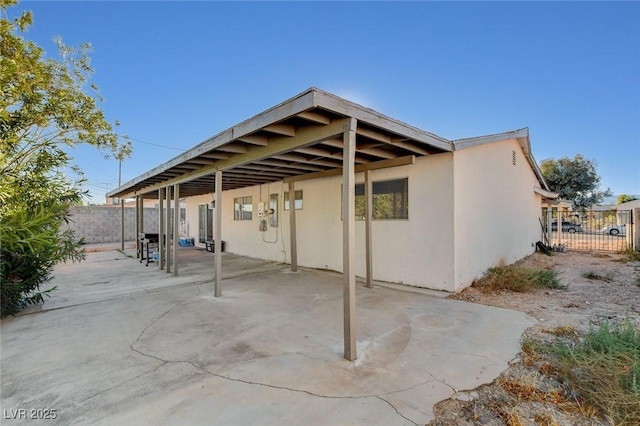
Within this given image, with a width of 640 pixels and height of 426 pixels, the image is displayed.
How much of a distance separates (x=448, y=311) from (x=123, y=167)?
3148cm

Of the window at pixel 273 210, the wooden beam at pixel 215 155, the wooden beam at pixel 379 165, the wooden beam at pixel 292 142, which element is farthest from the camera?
the window at pixel 273 210

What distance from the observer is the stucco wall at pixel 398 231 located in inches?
206

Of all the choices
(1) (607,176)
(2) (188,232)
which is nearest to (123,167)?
(2) (188,232)

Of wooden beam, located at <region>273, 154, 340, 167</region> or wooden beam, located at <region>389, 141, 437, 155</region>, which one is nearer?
wooden beam, located at <region>389, 141, 437, 155</region>

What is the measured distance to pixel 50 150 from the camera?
17.5 ft

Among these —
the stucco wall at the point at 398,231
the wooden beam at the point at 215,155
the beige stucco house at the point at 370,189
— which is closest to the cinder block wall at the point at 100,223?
the beige stucco house at the point at 370,189

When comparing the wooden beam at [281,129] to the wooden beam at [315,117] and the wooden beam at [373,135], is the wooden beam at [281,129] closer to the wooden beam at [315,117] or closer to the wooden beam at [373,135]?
the wooden beam at [315,117]

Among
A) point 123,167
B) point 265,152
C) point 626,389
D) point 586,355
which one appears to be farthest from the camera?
point 123,167

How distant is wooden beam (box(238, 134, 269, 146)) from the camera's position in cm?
387

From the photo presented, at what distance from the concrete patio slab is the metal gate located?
12.0 meters

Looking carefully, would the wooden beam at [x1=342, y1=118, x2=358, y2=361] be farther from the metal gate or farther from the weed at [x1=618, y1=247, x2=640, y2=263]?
the metal gate

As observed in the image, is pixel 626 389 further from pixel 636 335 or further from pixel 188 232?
pixel 188 232

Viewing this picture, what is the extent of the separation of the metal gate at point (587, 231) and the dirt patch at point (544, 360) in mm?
6234

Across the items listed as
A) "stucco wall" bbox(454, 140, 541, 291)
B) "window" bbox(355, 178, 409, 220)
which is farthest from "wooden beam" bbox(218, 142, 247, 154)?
"stucco wall" bbox(454, 140, 541, 291)
